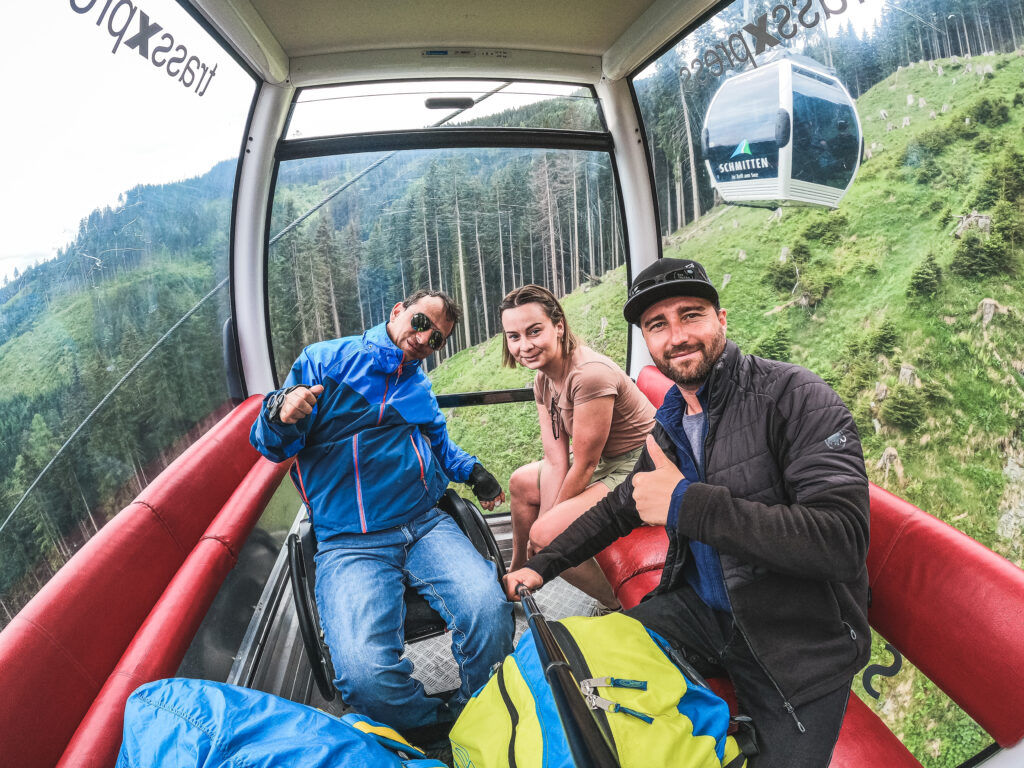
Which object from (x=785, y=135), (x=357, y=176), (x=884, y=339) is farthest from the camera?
(x=357, y=176)

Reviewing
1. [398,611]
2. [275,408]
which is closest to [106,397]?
[275,408]

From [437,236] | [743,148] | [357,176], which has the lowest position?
[437,236]

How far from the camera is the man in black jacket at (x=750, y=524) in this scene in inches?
50.3

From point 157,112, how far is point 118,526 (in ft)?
5.63

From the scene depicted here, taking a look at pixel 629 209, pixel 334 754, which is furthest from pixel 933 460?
pixel 334 754

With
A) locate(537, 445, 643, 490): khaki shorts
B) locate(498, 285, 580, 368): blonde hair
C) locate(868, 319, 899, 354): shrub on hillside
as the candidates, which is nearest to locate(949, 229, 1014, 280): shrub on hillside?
locate(868, 319, 899, 354): shrub on hillside

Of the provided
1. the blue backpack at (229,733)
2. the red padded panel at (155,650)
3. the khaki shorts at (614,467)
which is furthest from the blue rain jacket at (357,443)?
the blue backpack at (229,733)

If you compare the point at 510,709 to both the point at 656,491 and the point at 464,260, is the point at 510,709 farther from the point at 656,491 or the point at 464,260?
the point at 464,260

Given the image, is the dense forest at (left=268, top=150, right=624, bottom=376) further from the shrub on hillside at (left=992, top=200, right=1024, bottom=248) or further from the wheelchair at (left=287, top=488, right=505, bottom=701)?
the shrub on hillside at (left=992, top=200, right=1024, bottom=248)

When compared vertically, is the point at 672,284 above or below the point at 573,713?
above

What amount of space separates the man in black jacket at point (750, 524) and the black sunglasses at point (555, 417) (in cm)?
80

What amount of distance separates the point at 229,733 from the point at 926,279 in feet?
9.61

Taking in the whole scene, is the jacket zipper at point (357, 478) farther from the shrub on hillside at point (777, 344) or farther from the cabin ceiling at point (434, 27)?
the shrub on hillside at point (777, 344)

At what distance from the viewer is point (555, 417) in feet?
8.55
